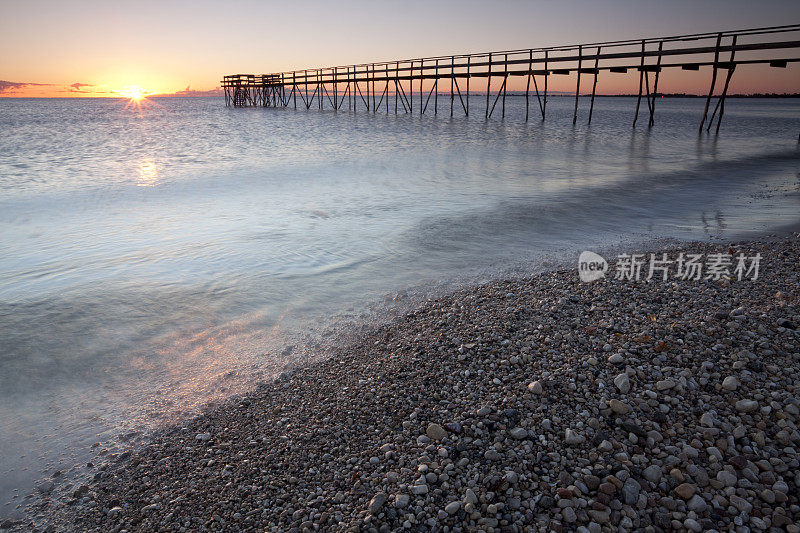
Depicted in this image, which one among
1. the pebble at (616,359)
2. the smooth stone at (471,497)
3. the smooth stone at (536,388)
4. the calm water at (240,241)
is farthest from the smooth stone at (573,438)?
the calm water at (240,241)

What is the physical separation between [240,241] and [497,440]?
5586 mm

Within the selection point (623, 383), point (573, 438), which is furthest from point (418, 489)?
point (623, 383)

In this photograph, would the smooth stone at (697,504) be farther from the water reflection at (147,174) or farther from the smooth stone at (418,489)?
the water reflection at (147,174)

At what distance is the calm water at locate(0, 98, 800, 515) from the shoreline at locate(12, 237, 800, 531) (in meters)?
0.67

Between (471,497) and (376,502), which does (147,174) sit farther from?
(471,497)

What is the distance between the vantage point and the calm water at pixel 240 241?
3.49 m

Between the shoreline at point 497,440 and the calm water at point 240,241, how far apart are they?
0.67 meters

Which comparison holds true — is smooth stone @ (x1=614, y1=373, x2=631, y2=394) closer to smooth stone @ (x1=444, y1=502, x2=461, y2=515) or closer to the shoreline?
the shoreline

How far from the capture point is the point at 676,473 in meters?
2.14

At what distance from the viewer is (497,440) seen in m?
2.38

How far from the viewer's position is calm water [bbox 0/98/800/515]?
11.4 ft

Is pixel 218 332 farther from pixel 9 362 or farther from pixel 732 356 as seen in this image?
pixel 732 356

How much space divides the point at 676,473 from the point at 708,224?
648cm

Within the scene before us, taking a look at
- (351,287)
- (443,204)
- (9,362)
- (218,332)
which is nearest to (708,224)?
(443,204)
